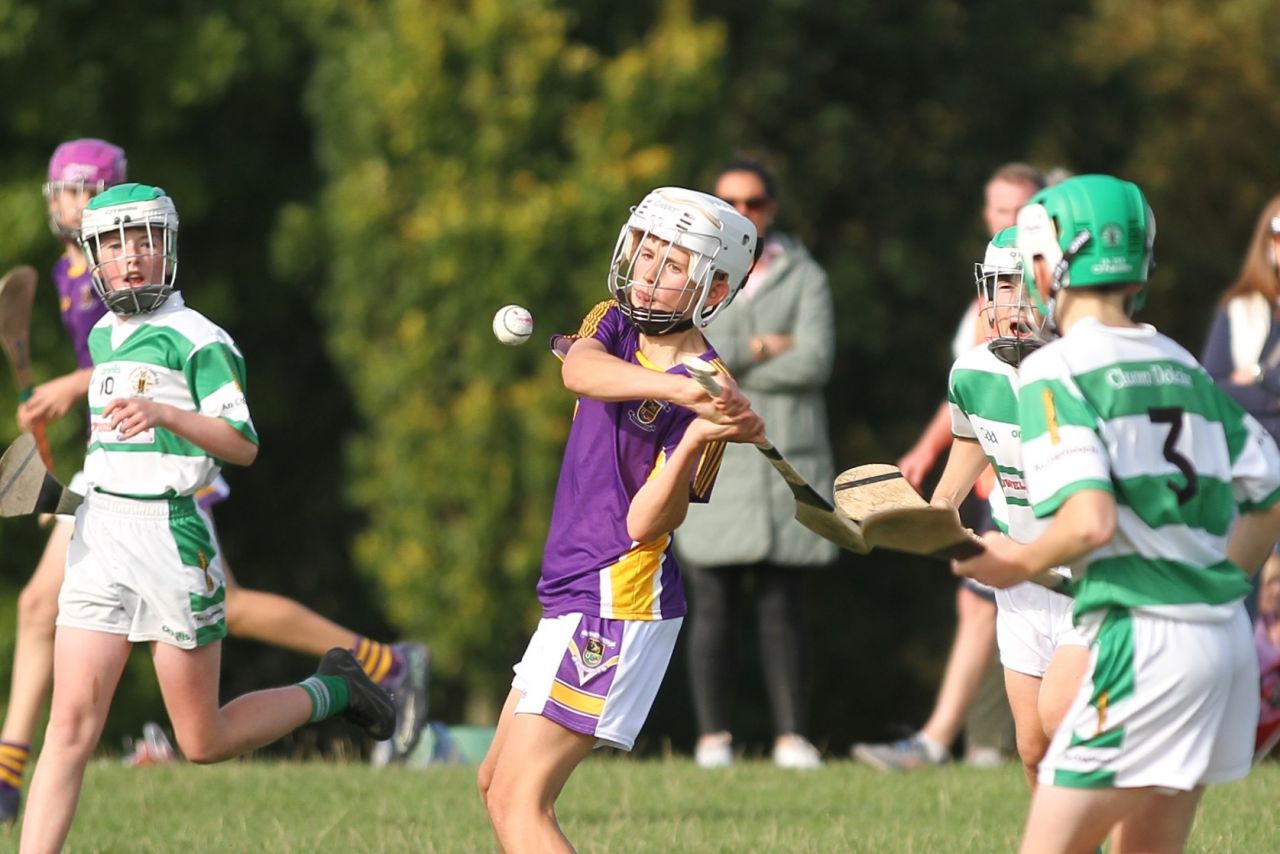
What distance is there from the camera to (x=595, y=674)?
500 cm

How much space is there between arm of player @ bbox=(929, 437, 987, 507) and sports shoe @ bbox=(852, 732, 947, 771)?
3.12m

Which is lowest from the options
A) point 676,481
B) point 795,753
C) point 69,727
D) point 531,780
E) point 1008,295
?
point 795,753

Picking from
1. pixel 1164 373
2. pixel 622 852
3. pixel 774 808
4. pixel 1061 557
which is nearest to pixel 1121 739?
pixel 1061 557

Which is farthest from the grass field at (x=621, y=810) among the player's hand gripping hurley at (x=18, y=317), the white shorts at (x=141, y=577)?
the player's hand gripping hurley at (x=18, y=317)

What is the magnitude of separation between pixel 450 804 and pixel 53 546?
175 centimetres

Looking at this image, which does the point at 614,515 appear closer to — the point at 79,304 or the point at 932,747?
the point at 79,304

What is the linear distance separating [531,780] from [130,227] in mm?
2197

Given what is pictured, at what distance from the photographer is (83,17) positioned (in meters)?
17.4

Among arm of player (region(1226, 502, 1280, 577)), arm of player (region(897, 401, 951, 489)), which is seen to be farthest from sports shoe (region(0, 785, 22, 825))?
arm of player (region(1226, 502, 1280, 577))

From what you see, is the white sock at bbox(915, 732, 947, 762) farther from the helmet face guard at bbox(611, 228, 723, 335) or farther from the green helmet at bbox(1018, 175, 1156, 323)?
the green helmet at bbox(1018, 175, 1156, 323)

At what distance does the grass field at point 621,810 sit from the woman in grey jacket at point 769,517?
0.41 meters

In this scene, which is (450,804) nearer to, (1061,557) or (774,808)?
(774,808)

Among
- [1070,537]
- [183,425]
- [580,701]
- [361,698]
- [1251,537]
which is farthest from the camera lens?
[361,698]

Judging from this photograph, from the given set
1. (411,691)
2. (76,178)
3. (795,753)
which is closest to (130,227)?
(76,178)
